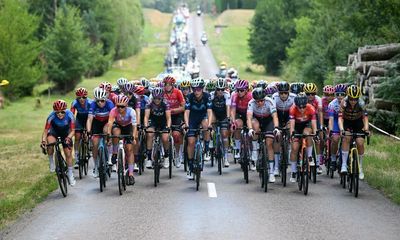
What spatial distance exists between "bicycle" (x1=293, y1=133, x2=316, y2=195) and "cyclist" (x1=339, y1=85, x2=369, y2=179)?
69 centimetres

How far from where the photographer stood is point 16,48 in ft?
183

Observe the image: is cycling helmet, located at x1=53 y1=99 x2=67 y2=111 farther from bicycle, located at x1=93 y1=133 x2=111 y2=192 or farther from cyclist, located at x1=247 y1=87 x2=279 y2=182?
cyclist, located at x1=247 y1=87 x2=279 y2=182

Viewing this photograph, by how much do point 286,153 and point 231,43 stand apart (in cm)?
11134

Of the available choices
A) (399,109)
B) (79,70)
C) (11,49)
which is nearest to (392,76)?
(399,109)

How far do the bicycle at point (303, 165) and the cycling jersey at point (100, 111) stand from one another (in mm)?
4329

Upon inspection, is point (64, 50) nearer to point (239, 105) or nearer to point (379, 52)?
point (379, 52)

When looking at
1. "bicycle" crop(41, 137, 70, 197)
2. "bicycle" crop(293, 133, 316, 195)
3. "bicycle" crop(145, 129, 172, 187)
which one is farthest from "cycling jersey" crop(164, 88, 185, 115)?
"bicycle" crop(293, 133, 316, 195)

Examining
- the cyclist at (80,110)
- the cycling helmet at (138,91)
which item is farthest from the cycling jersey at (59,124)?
the cycling helmet at (138,91)

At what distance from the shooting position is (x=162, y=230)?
10.9 meters

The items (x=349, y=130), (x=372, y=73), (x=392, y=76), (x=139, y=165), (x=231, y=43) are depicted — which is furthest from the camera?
(x=231, y=43)

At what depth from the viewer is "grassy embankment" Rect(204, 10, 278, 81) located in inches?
3607

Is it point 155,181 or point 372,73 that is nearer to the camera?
point 155,181

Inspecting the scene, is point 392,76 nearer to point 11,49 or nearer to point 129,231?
point 129,231

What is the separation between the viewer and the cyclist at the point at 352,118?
1430 cm
